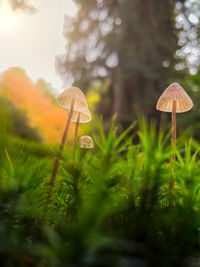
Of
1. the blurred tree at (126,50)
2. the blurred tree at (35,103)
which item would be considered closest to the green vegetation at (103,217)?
the blurred tree at (126,50)

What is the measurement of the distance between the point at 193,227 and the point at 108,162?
0.78 ft

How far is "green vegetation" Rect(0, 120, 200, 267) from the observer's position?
331 millimetres

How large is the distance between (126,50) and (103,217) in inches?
304

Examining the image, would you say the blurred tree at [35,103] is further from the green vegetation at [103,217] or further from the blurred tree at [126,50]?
the green vegetation at [103,217]

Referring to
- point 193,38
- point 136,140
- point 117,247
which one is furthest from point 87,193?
point 136,140

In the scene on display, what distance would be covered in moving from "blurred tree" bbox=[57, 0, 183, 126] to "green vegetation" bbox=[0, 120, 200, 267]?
610cm

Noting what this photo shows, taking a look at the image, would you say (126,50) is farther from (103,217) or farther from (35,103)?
(35,103)

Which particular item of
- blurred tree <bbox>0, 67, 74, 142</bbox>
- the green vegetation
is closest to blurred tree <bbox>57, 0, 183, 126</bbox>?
the green vegetation

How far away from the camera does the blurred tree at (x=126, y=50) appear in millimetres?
7047

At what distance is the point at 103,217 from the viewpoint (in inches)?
13.4

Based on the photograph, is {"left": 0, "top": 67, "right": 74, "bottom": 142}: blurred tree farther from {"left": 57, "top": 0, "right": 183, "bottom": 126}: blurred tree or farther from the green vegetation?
the green vegetation

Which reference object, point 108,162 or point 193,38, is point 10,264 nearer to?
point 108,162

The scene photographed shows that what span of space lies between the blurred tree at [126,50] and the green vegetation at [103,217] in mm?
6102

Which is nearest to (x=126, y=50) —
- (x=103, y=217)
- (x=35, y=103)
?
(x=103, y=217)
